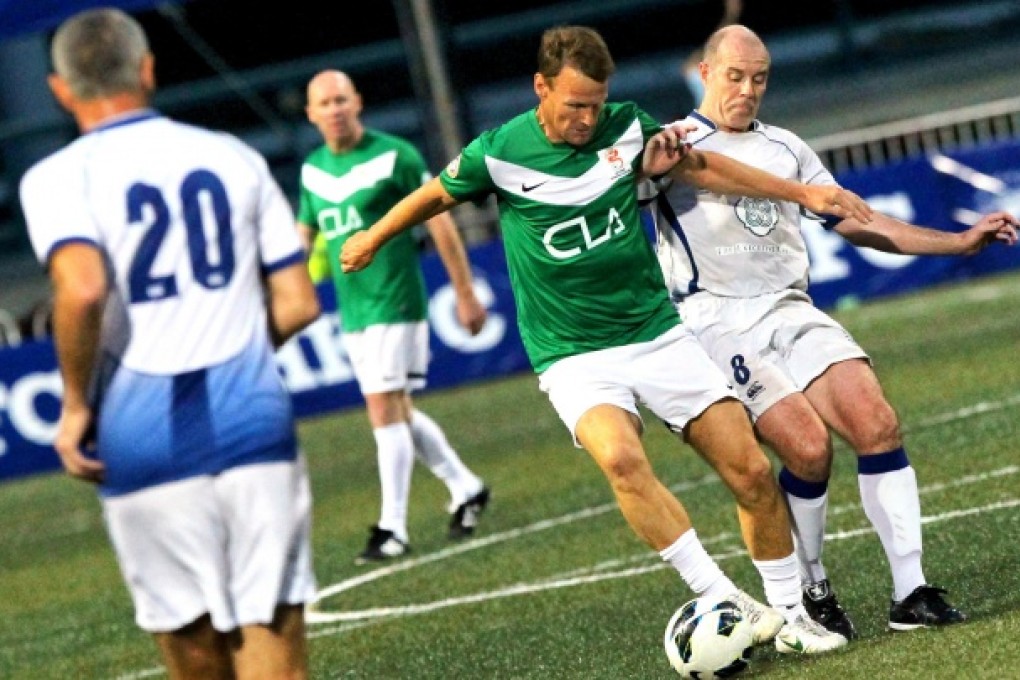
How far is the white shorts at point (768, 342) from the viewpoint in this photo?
770cm

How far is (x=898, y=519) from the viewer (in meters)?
7.52

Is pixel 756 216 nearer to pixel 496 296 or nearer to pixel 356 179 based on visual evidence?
pixel 356 179

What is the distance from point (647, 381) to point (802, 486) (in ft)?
2.41

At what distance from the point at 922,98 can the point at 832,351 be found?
2128 centimetres

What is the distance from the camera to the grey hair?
5.14m

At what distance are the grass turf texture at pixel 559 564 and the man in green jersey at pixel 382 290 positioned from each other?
38 centimetres

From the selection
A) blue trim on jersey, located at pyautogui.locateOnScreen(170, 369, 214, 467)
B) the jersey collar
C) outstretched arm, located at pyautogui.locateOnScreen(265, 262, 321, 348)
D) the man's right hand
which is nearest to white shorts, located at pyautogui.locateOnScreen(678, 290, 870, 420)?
→ the jersey collar

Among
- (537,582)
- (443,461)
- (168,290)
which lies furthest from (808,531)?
(443,461)

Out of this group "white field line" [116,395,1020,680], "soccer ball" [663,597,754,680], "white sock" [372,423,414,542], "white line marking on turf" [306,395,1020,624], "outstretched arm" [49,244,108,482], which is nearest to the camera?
"outstretched arm" [49,244,108,482]

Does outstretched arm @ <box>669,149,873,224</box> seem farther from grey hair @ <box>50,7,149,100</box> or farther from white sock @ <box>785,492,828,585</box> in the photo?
grey hair @ <box>50,7,149,100</box>

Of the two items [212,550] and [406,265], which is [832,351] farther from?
[406,265]

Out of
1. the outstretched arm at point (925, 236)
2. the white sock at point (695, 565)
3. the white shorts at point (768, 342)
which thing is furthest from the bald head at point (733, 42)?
the white sock at point (695, 565)

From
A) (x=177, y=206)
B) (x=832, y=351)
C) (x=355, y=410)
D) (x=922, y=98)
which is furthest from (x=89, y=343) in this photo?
(x=922, y=98)

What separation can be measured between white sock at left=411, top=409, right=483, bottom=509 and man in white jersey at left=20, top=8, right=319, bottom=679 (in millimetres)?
6376
